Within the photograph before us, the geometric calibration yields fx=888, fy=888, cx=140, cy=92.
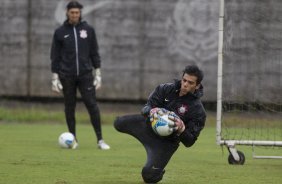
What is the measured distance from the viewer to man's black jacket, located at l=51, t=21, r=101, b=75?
13.6 meters

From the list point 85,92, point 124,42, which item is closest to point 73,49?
point 85,92

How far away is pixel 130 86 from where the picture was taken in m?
19.7

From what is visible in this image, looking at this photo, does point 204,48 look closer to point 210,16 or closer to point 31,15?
point 210,16

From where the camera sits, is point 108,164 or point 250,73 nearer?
point 108,164

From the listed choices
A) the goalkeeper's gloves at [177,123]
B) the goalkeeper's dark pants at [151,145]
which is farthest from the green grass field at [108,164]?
the goalkeeper's gloves at [177,123]

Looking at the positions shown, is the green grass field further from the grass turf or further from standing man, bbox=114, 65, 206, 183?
standing man, bbox=114, 65, 206, 183

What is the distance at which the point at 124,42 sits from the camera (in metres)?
19.6

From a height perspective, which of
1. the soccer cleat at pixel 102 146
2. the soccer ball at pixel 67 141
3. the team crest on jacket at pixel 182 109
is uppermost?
the team crest on jacket at pixel 182 109

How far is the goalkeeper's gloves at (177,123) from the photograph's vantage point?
30.9 ft

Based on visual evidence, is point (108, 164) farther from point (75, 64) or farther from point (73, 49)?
point (73, 49)

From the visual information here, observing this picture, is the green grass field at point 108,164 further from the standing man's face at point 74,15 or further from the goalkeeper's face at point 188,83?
the standing man's face at point 74,15

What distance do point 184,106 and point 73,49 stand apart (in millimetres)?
4212

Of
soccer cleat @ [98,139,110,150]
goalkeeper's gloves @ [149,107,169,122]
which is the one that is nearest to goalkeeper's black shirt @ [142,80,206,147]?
goalkeeper's gloves @ [149,107,169,122]

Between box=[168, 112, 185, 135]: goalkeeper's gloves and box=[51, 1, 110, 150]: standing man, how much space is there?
4.18 metres
